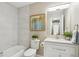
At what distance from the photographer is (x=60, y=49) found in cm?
165

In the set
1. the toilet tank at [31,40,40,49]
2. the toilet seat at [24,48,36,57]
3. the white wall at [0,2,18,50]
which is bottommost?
the toilet seat at [24,48,36,57]

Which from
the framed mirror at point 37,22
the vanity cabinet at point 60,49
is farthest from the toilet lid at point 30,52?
the framed mirror at point 37,22

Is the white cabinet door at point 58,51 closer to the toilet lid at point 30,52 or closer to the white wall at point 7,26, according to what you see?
the toilet lid at point 30,52

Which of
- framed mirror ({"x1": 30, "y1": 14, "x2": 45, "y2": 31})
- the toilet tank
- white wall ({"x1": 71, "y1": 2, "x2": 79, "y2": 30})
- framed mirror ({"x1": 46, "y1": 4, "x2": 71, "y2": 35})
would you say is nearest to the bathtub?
the toilet tank

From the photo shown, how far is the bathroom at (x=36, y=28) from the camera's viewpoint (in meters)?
1.64

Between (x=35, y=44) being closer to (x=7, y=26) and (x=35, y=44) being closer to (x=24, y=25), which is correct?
(x=24, y=25)

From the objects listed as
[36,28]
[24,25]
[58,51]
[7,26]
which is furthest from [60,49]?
[7,26]

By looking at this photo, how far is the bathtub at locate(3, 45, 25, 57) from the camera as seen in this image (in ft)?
5.49

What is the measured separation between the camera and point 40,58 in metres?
1.63

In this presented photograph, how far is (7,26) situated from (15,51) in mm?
413

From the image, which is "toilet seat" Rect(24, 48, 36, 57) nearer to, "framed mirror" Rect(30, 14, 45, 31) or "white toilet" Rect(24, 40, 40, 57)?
"white toilet" Rect(24, 40, 40, 57)

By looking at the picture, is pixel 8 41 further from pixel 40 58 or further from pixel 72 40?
pixel 72 40

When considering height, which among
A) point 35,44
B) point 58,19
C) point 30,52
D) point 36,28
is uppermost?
point 58,19

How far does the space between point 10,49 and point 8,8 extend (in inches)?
25.4
